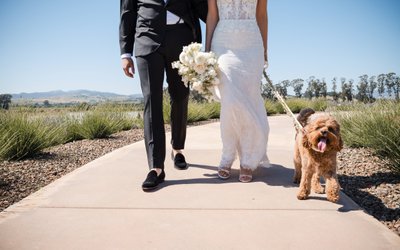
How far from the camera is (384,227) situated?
9.39ft

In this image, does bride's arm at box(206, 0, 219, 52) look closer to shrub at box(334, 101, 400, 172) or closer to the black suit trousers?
the black suit trousers

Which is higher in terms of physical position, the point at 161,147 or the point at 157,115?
the point at 157,115

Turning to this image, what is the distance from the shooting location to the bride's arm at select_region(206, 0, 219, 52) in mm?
4461

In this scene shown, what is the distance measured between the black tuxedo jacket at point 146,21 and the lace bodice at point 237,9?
401mm

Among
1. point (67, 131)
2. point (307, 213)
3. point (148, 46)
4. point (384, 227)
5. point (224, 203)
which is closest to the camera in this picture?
point (384, 227)

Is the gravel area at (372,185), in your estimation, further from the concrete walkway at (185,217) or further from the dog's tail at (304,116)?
the dog's tail at (304,116)

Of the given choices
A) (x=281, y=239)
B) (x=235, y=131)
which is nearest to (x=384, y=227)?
(x=281, y=239)

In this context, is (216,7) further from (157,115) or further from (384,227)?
(384,227)

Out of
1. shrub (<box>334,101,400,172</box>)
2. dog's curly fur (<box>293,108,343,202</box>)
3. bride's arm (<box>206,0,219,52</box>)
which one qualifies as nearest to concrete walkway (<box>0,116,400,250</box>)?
dog's curly fur (<box>293,108,343,202</box>)

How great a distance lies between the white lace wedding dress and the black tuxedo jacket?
466 mm

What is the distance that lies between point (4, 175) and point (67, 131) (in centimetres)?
413

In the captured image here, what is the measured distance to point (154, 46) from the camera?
13.7ft

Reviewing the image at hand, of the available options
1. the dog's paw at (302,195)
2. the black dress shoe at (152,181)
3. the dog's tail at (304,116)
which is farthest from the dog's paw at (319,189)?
the black dress shoe at (152,181)

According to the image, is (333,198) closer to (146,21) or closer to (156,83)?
(156,83)
